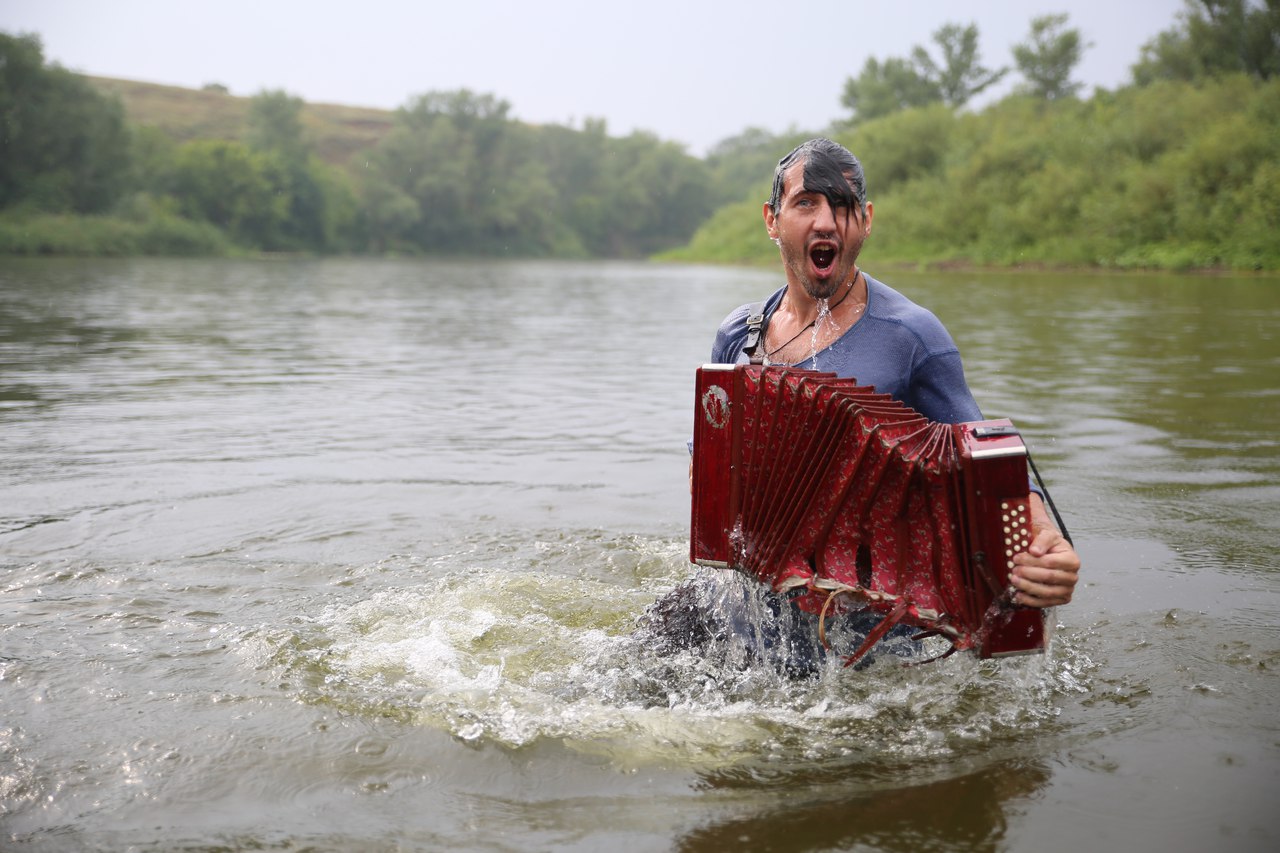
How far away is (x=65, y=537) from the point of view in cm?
658

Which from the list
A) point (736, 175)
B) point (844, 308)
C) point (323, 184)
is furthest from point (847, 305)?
point (736, 175)

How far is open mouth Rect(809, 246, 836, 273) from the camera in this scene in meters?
3.91

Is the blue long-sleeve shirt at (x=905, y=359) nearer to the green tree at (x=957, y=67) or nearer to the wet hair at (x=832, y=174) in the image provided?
the wet hair at (x=832, y=174)

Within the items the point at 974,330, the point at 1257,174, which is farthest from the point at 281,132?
the point at 974,330

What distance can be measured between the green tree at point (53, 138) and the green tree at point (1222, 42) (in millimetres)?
64065

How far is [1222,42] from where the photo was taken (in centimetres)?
5294

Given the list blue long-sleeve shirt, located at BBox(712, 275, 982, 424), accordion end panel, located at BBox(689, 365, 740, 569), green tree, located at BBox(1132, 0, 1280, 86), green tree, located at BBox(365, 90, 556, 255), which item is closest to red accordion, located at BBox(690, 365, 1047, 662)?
accordion end panel, located at BBox(689, 365, 740, 569)

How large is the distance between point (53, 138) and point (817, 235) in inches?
3173

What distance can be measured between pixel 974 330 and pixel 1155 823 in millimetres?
17428

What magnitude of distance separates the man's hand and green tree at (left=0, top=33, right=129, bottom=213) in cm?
7851

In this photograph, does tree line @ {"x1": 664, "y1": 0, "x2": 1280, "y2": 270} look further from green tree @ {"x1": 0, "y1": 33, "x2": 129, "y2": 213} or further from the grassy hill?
the grassy hill

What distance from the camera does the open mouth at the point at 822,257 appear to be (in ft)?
12.8

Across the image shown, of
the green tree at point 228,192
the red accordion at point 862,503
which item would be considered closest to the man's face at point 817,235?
the red accordion at point 862,503

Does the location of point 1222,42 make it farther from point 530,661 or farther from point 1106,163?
point 530,661
